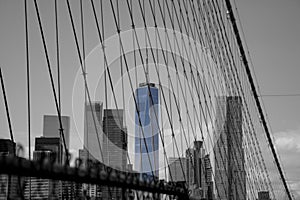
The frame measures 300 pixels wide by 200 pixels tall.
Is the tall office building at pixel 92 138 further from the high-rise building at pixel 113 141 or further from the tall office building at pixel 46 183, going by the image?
the tall office building at pixel 46 183

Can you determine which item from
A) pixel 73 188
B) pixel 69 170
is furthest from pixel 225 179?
pixel 69 170

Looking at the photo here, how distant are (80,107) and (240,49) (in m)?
11.4

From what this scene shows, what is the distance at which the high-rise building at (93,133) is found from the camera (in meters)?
5.21

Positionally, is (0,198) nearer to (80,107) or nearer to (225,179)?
(80,107)

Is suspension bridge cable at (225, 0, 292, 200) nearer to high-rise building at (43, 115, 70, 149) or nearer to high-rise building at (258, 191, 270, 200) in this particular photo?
high-rise building at (258, 191, 270, 200)

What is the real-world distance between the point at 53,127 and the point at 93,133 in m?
0.87

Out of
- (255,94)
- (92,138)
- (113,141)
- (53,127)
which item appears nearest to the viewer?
(53,127)

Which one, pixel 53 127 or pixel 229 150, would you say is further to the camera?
pixel 229 150

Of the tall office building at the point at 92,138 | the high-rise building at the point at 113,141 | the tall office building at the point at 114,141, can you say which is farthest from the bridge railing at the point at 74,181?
the tall office building at the point at 114,141

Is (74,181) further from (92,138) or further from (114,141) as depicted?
(114,141)

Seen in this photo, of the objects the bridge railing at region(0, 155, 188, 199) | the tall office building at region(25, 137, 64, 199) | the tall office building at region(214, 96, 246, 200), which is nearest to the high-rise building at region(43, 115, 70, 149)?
the tall office building at region(25, 137, 64, 199)

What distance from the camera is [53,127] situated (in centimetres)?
500

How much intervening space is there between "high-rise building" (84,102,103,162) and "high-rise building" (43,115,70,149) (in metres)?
0.20

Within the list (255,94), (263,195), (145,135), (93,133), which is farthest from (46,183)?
(255,94)
